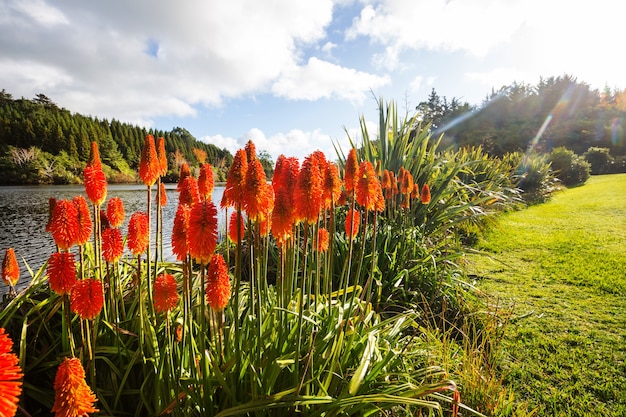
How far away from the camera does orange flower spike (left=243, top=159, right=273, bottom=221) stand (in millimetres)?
Result: 1239

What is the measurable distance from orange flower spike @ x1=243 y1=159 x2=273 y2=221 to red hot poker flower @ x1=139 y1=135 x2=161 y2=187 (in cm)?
78

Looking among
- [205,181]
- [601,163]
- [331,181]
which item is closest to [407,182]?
[331,181]

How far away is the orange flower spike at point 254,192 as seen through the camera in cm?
124

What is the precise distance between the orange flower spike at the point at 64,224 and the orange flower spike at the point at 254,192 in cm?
87

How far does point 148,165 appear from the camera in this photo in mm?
1736

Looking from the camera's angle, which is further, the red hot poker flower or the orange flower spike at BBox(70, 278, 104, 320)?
the red hot poker flower

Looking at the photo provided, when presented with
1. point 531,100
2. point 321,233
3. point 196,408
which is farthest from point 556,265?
point 531,100

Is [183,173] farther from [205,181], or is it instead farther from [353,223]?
[353,223]

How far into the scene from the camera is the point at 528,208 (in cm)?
1341

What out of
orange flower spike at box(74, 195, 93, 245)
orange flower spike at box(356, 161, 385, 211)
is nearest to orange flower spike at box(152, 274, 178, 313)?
orange flower spike at box(74, 195, 93, 245)

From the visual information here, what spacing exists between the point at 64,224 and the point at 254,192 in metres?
0.96

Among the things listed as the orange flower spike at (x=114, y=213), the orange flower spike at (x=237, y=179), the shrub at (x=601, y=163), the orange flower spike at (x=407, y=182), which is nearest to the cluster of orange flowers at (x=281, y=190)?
the orange flower spike at (x=237, y=179)

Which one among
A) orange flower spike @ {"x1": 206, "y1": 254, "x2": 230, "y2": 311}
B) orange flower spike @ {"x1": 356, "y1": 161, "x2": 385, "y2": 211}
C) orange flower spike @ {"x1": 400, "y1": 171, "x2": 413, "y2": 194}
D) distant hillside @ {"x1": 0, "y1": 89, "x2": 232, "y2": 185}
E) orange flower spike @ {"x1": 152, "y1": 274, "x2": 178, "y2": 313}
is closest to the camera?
orange flower spike @ {"x1": 206, "y1": 254, "x2": 230, "y2": 311}

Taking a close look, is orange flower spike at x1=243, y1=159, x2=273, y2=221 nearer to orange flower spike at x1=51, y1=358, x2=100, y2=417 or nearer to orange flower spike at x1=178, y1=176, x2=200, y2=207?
orange flower spike at x1=178, y1=176, x2=200, y2=207
